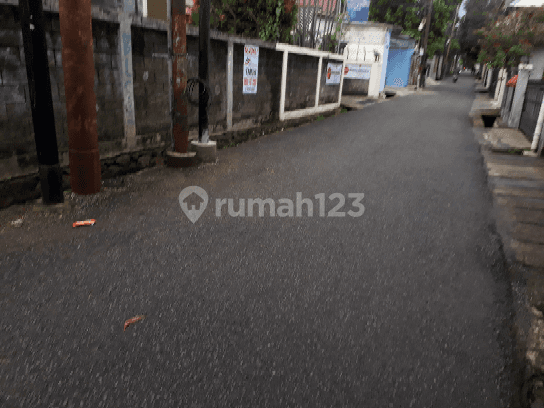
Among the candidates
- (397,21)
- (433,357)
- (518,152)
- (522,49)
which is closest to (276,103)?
(518,152)

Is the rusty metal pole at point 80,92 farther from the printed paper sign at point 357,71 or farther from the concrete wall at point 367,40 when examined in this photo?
the concrete wall at point 367,40

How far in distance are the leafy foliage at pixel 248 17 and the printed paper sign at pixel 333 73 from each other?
4.43 metres

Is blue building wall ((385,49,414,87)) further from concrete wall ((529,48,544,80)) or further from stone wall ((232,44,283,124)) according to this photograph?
stone wall ((232,44,283,124))

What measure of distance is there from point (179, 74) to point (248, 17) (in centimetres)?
517

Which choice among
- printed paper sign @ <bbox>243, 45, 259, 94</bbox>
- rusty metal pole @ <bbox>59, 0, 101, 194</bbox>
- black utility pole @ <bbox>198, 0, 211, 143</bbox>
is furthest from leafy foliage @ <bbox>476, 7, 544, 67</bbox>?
rusty metal pole @ <bbox>59, 0, 101, 194</bbox>

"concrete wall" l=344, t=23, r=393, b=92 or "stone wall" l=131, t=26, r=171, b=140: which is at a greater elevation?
"concrete wall" l=344, t=23, r=393, b=92

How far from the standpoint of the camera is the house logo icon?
4684 millimetres

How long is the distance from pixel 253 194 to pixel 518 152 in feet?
21.6

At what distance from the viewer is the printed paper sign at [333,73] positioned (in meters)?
15.1

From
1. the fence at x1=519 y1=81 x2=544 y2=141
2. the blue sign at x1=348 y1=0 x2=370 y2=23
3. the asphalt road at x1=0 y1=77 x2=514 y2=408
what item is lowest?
the asphalt road at x1=0 y1=77 x2=514 y2=408

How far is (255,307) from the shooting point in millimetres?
2900

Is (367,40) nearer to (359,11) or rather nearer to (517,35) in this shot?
(359,11)

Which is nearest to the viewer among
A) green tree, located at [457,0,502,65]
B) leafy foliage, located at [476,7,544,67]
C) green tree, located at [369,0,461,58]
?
leafy foliage, located at [476,7,544,67]

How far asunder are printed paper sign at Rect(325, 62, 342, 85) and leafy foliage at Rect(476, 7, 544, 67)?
233 inches
